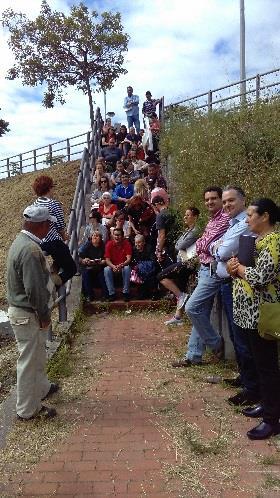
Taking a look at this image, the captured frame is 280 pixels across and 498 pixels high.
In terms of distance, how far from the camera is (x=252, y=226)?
13.3 feet

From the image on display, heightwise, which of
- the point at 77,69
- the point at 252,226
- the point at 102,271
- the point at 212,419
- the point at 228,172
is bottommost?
the point at 212,419

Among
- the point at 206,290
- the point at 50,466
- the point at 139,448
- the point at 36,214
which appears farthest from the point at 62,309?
the point at 50,466

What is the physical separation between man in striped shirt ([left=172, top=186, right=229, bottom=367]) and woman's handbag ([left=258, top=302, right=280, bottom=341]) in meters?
1.42

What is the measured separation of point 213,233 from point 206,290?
0.53 m

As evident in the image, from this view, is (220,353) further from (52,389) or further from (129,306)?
(129,306)

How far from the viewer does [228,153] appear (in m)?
9.26

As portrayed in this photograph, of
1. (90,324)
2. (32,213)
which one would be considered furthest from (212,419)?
(90,324)

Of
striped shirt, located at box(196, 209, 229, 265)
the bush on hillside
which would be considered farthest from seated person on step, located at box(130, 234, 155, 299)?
striped shirt, located at box(196, 209, 229, 265)

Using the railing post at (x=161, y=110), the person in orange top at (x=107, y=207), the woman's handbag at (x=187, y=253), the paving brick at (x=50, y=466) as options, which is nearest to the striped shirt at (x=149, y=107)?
the railing post at (x=161, y=110)

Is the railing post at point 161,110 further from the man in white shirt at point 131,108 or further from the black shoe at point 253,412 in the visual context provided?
the black shoe at point 253,412

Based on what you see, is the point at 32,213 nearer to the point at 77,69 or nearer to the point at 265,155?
the point at 265,155

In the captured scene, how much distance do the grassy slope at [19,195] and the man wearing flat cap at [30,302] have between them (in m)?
9.48

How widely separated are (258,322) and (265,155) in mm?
5566

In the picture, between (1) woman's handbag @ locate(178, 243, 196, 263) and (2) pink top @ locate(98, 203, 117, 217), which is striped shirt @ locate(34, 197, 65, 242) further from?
(2) pink top @ locate(98, 203, 117, 217)
